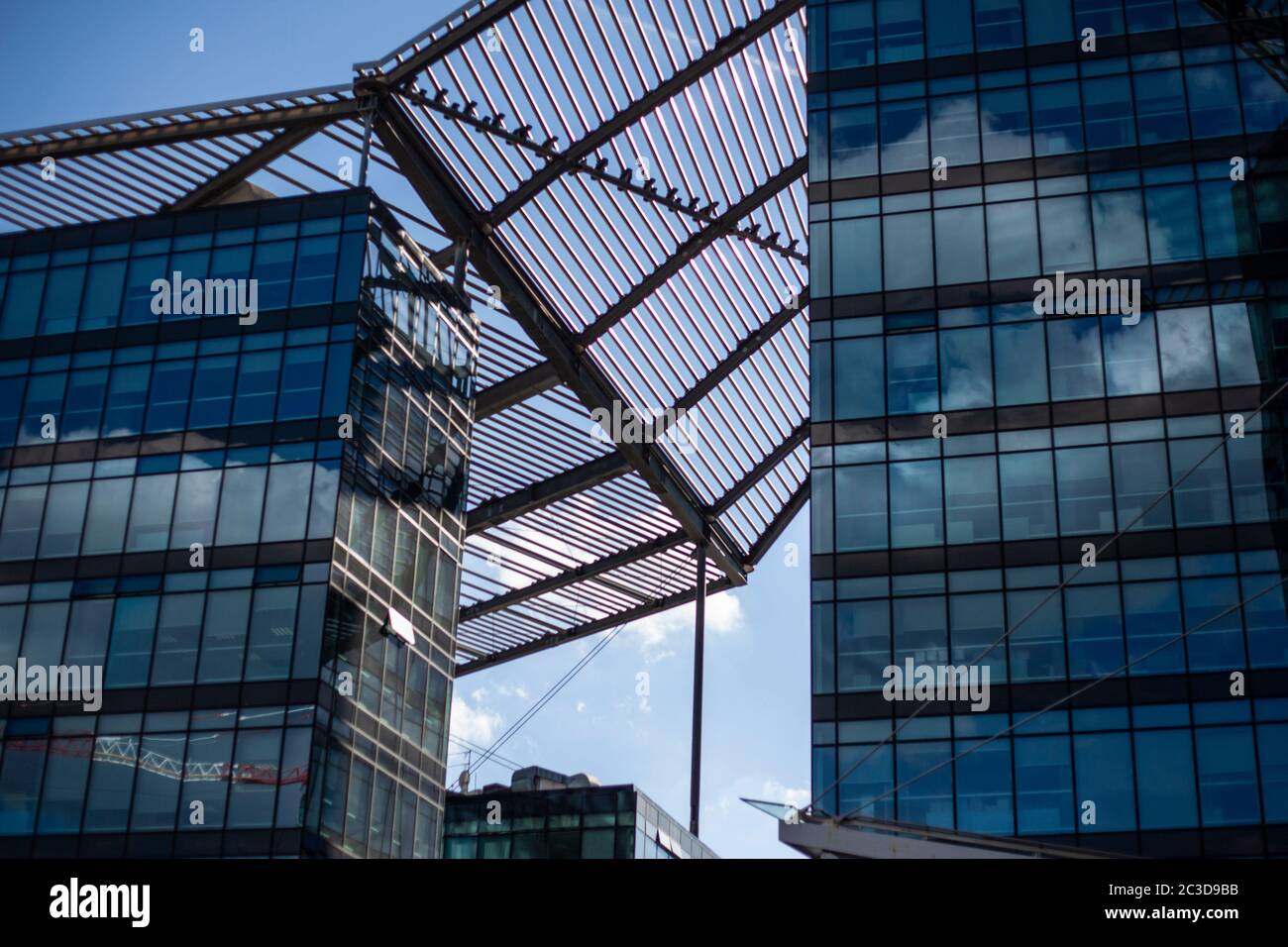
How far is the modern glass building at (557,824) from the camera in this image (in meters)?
60.4

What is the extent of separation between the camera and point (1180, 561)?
40469 mm

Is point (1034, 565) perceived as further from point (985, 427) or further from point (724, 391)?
point (724, 391)

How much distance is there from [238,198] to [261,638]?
1672 centimetres

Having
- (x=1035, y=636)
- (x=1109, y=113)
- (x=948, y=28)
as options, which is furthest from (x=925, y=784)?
(x=948, y=28)

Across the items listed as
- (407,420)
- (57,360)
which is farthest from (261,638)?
(57,360)

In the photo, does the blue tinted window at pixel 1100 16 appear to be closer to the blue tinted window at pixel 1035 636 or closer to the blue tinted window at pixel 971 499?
the blue tinted window at pixel 971 499

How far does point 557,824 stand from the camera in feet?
202

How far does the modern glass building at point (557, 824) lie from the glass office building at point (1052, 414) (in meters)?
21.1

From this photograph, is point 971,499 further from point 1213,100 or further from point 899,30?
point 899,30

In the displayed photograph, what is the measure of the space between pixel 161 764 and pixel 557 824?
19.1 metres

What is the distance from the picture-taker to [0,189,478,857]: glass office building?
149 ft
